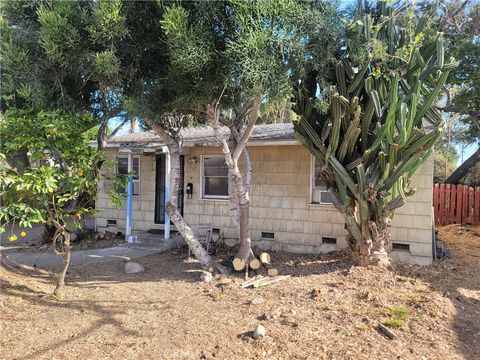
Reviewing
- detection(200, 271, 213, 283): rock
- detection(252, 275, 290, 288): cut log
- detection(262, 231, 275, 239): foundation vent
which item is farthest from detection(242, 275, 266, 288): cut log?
detection(262, 231, 275, 239): foundation vent

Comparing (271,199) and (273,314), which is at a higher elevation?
(271,199)

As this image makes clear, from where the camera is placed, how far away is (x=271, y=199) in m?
10.1

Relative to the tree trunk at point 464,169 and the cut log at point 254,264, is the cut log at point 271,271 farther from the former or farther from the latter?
the tree trunk at point 464,169

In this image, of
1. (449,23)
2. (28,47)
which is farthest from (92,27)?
(449,23)

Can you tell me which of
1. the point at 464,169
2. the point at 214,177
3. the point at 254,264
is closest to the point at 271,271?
the point at 254,264

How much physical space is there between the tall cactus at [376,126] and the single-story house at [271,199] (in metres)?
1.43

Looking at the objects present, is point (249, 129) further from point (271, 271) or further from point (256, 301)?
point (256, 301)

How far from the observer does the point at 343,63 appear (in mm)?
→ 7117

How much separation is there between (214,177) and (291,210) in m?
2.48

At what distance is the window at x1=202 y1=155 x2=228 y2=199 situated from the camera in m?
11.0

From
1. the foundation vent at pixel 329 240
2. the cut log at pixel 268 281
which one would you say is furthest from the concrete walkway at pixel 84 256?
the foundation vent at pixel 329 240

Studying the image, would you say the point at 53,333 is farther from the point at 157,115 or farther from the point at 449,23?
the point at 449,23

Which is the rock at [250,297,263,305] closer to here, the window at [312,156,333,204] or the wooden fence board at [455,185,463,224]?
the window at [312,156,333,204]

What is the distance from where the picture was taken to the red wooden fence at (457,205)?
571 inches
